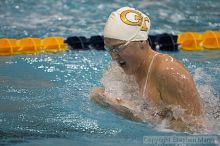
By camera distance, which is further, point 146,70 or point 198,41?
point 198,41

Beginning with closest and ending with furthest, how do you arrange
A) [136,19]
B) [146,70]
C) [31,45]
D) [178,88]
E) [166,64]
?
1. [178,88]
2. [166,64]
3. [146,70]
4. [136,19]
5. [31,45]

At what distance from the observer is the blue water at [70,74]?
3545 mm

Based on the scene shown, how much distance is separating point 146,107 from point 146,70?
261 millimetres

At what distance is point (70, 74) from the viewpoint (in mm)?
5402

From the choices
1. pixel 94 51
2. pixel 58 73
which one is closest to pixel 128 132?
pixel 58 73

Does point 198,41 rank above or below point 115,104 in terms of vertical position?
below

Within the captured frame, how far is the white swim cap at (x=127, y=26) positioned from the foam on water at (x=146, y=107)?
1.02 ft

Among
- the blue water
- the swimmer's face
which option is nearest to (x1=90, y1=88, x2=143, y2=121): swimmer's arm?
the blue water

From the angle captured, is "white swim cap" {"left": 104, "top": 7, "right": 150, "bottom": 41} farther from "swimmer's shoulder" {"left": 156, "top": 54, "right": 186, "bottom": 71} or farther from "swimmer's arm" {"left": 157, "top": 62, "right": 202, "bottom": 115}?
"swimmer's arm" {"left": 157, "top": 62, "right": 202, "bottom": 115}

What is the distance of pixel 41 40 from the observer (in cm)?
657

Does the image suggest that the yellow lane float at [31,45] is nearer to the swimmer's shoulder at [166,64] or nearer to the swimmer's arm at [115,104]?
the swimmer's arm at [115,104]

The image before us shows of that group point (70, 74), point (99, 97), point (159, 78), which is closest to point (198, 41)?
point (70, 74)

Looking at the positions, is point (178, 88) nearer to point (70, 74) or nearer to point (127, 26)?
point (127, 26)

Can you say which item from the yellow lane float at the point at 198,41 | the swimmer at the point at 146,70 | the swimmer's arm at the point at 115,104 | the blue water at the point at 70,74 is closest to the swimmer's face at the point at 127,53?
the swimmer at the point at 146,70
